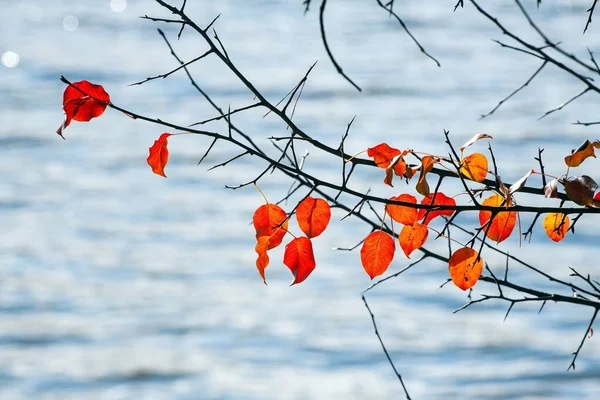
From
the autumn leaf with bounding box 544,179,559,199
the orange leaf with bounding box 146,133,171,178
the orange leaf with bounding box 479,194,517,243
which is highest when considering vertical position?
the orange leaf with bounding box 146,133,171,178

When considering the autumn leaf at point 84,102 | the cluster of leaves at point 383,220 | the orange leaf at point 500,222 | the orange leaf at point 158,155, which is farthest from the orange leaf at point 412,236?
the autumn leaf at point 84,102

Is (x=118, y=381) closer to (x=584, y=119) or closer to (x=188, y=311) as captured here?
(x=188, y=311)

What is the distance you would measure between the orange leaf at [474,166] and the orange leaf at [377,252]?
17 centimetres

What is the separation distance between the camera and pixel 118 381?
3762mm

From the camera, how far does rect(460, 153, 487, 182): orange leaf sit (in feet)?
5.00

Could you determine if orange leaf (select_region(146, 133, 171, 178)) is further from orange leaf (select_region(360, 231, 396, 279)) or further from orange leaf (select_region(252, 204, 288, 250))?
orange leaf (select_region(360, 231, 396, 279))

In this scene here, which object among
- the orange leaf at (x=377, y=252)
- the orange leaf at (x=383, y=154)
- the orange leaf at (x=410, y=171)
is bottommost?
the orange leaf at (x=377, y=252)

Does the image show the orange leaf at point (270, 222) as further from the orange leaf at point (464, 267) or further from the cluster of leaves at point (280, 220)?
the orange leaf at point (464, 267)

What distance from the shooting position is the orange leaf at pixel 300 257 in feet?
5.21

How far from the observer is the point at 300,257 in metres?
1.59

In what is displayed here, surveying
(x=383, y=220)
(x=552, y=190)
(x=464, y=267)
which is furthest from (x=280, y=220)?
(x=552, y=190)

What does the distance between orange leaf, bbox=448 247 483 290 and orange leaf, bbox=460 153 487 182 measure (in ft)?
0.41

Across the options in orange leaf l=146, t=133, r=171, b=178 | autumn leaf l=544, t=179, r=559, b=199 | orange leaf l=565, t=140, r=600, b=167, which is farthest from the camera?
orange leaf l=146, t=133, r=171, b=178

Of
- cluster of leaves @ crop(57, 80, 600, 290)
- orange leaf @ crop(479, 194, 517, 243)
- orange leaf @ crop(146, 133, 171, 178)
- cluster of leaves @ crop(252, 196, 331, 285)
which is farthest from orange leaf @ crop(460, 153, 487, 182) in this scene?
orange leaf @ crop(146, 133, 171, 178)
